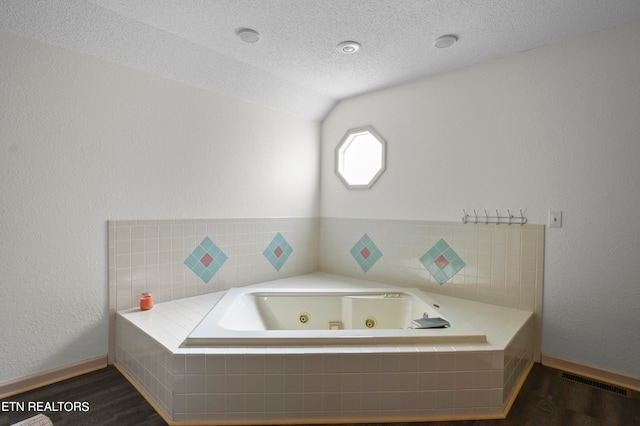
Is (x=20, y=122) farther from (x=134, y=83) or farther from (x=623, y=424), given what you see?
(x=623, y=424)

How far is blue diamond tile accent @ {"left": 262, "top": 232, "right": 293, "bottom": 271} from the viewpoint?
3.11 m

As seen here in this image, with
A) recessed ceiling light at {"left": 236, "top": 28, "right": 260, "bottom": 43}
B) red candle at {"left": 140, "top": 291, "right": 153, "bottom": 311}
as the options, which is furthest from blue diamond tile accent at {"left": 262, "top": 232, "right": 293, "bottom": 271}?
recessed ceiling light at {"left": 236, "top": 28, "right": 260, "bottom": 43}

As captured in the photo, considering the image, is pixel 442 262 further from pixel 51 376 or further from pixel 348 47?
pixel 51 376

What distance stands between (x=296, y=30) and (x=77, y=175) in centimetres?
159

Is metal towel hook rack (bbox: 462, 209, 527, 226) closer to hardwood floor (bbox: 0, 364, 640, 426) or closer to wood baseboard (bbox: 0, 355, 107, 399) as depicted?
hardwood floor (bbox: 0, 364, 640, 426)

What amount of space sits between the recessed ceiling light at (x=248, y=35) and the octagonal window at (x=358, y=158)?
52.1 inches

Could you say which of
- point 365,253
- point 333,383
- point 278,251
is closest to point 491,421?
point 333,383

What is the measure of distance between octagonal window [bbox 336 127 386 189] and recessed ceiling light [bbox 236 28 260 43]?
4.34 ft

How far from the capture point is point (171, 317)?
2119 millimetres

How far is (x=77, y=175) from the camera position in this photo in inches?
80.2

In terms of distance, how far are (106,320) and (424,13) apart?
8.73 feet

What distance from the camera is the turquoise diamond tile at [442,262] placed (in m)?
2.63

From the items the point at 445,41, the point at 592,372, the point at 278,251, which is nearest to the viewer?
the point at 592,372

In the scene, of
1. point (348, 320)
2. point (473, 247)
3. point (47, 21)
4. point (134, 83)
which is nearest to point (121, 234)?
point (134, 83)
